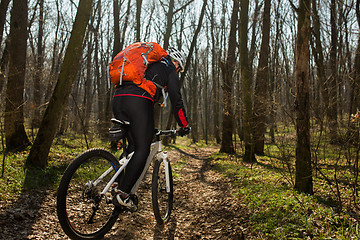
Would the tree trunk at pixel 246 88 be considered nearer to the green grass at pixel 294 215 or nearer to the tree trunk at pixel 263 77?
the tree trunk at pixel 263 77

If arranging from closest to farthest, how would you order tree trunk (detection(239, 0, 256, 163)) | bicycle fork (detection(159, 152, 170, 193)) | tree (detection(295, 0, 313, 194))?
bicycle fork (detection(159, 152, 170, 193)) → tree (detection(295, 0, 313, 194)) → tree trunk (detection(239, 0, 256, 163))

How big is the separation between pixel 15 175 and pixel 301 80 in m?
5.50

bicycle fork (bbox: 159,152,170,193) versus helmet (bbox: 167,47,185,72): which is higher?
helmet (bbox: 167,47,185,72)

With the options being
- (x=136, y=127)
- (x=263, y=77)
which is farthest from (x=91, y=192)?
(x=263, y=77)

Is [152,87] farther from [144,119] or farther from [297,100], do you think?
[297,100]

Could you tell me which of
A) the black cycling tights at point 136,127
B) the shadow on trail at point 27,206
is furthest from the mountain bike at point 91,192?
the shadow on trail at point 27,206

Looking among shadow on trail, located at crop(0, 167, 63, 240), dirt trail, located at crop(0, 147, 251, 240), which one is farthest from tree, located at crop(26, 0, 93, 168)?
dirt trail, located at crop(0, 147, 251, 240)

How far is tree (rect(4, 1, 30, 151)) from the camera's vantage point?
6.24 m

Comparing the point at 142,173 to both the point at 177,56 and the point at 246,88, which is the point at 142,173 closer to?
the point at 177,56

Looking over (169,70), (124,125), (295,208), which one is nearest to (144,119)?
(124,125)

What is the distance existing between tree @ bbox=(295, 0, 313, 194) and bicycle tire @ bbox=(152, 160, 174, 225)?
7.47 ft

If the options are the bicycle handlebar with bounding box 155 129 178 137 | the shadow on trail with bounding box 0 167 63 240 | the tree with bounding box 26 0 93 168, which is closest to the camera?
the shadow on trail with bounding box 0 167 63 240

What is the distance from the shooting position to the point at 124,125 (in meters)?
2.95

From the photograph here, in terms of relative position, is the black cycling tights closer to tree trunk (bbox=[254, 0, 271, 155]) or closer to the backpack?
the backpack
